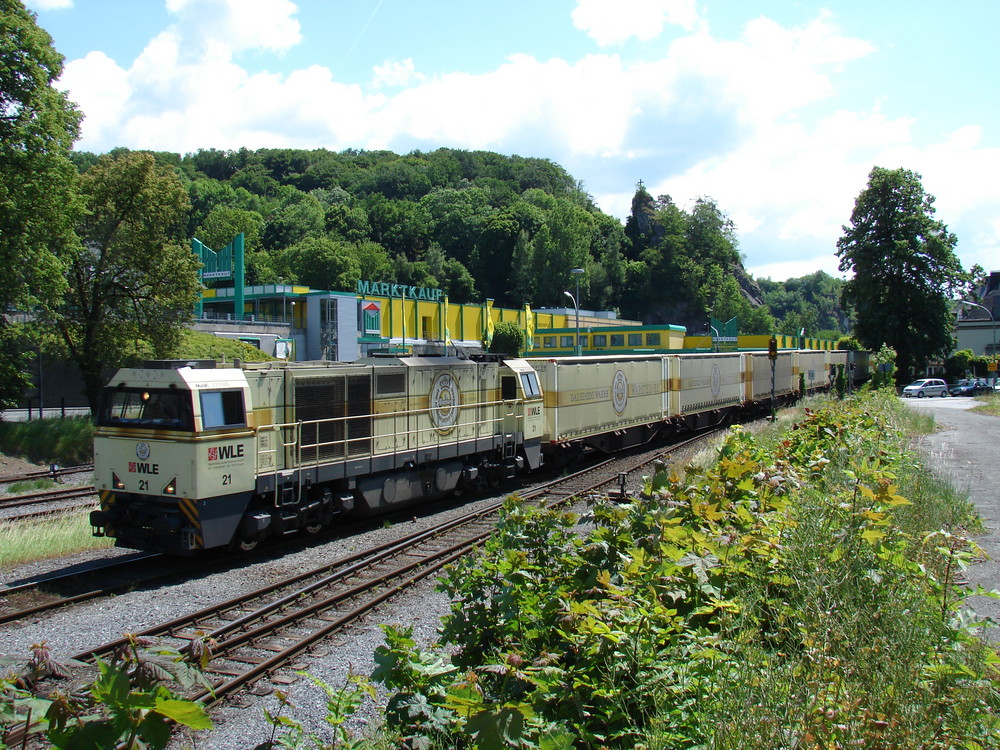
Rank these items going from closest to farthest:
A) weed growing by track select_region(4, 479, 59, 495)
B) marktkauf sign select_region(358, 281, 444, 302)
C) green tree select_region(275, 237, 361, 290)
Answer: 1. weed growing by track select_region(4, 479, 59, 495)
2. marktkauf sign select_region(358, 281, 444, 302)
3. green tree select_region(275, 237, 361, 290)

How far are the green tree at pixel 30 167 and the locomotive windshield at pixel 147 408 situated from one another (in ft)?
42.2

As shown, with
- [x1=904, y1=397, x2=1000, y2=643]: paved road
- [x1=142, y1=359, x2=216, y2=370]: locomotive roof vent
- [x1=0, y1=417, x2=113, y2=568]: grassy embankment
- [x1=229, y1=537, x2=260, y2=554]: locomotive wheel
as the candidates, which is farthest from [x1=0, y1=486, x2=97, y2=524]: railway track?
[x1=904, y1=397, x2=1000, y2=643]: paved road

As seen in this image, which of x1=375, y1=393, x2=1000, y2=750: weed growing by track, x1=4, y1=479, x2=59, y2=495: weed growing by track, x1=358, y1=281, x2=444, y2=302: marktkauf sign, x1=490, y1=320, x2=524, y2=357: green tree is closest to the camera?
x1=375, y1=393, x2=1000, y2=750: weed growing by track

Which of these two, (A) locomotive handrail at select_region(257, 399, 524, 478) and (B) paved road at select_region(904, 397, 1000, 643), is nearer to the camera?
(B) paved road at select_region(904, 397, 1000, 643)

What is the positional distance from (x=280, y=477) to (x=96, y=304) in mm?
17241

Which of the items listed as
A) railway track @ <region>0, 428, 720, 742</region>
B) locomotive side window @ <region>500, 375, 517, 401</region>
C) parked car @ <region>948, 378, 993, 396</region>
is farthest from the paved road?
parked car @ <region>948, 378, 993, 396</region>

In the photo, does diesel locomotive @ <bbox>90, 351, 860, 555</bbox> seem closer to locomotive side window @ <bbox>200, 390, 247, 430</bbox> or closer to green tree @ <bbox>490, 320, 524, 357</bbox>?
locomotive side window @ <bbox>200, 390, 247, 430</bbox>

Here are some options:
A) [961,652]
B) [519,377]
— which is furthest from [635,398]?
[961,652]

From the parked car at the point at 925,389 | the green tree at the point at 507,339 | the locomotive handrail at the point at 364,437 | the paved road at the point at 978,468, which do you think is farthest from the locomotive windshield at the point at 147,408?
the green tree at the point at 507,339

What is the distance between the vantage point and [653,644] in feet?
12.6

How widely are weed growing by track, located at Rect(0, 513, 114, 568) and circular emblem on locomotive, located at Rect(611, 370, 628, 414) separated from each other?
46.6 ft

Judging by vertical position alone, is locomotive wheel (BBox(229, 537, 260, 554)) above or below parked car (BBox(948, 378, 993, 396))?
below

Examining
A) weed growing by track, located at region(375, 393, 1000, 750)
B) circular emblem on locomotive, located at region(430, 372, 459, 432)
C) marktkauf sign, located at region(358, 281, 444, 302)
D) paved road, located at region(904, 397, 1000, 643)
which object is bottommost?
paved road, located at region(904, 397, 1000, 643)

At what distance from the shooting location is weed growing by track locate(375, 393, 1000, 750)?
3.38 m
